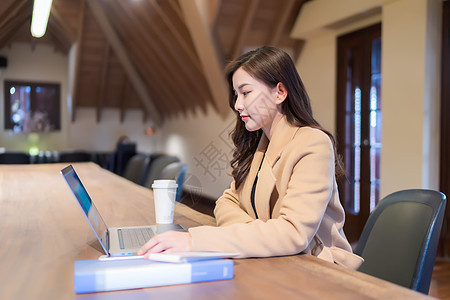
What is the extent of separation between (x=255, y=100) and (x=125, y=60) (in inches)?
304

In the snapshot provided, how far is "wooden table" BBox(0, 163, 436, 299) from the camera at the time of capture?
774 mm

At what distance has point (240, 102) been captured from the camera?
1.35 metres

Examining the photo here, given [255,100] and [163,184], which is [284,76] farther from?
[163,184]

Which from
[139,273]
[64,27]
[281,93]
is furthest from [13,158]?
[139,273]

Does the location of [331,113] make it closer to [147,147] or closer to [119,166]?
[119,166]

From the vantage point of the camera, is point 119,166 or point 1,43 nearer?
point 119,166

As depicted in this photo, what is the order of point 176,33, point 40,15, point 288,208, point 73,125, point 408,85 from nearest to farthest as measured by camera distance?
point 288,208
point 408,85
point 40,15
point 176,33
point 73,125

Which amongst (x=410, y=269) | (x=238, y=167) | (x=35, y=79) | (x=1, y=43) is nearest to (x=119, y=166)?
(x=1, y=43)

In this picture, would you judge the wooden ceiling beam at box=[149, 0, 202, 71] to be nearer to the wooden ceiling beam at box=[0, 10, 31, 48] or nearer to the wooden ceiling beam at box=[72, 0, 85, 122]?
the wooden ceiling beam at box=[0, 10, 31, 48]

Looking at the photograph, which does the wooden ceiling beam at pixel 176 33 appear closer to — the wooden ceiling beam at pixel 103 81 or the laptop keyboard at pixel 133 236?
the wooden ceiling beam at pixel 103 81

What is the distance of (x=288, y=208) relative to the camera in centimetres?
109

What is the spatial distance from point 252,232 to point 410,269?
1.72ft

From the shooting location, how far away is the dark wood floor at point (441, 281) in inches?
104

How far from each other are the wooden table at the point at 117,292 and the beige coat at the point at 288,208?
0.17 feet
